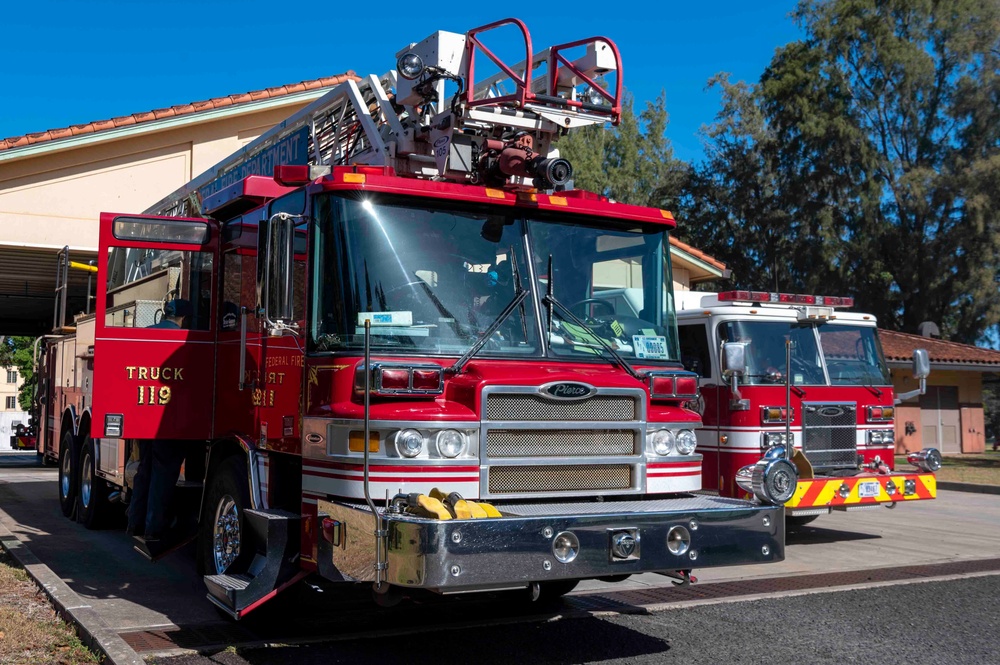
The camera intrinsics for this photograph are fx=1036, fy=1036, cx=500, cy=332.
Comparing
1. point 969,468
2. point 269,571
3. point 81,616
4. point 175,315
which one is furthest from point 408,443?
point 969,468

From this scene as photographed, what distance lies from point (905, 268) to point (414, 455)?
108 feet

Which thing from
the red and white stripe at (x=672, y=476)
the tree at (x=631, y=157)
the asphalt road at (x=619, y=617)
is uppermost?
the tree at (x=631, y=157)

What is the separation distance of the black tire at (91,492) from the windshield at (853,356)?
7.60 metres

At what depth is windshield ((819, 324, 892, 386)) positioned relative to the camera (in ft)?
36.3

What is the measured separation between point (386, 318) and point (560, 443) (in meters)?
1.17

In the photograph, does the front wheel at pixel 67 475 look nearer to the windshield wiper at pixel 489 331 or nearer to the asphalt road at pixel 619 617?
the asphalt road at pixel 619 617

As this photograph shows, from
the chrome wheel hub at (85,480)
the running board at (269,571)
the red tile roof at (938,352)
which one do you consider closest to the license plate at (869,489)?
the running board at (269,571)

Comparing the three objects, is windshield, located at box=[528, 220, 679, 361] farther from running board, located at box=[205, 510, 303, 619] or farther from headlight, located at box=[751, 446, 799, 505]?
running board, located at box=[205, 510, 303, 619]

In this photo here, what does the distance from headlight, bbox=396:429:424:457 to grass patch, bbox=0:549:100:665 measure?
80.5 inches

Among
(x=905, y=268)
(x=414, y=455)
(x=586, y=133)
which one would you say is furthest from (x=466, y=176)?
(x=586, y=133)

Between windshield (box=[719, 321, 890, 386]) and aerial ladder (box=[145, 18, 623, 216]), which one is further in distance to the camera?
windshield (box=[719, 321, 890, 386])

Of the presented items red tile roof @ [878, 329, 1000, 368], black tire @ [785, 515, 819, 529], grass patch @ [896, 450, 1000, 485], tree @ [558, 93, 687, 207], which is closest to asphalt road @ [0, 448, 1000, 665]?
black tire @ [785, 515, 819, 529]

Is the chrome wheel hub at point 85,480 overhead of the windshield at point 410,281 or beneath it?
beneath

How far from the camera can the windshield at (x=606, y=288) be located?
20.1 feet
